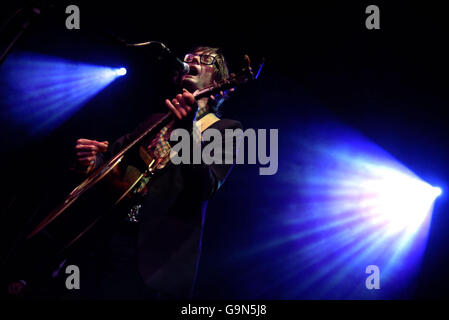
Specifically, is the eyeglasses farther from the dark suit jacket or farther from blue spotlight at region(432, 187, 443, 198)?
blue spotlight at region(432, 187, 443, 198)

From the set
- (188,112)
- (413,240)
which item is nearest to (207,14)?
(188,112)

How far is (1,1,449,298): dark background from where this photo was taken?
8.64ft

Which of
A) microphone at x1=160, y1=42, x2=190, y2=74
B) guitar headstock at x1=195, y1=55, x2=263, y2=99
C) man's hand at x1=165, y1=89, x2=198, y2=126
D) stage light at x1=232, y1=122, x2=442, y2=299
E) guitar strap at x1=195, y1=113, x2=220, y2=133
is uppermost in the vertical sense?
guitar headstock at x1=195, y1=55, x2=263, y2=99

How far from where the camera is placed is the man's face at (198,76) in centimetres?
225

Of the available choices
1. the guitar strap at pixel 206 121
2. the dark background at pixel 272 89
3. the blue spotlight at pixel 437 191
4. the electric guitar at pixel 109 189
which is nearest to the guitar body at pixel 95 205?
the electric guitar at pixel 109 189

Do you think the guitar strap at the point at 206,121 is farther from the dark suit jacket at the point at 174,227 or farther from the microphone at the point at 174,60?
the microphone at the point at 174,60

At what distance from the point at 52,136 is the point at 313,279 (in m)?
3.40

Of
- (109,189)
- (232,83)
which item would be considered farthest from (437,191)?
(109,189)

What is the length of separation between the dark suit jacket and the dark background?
5.28 ft

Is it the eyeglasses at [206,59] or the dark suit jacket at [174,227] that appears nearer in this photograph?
the dark suit jacket at [174,227]

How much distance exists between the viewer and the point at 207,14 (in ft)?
10.3

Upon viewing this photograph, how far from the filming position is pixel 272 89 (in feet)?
10.6

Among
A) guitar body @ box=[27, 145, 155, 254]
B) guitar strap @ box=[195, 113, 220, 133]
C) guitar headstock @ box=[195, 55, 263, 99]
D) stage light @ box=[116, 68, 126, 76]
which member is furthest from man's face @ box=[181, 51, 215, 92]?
stage light @ box=[116, 68, 126, 76]

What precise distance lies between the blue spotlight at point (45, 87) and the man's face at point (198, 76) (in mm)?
1347
